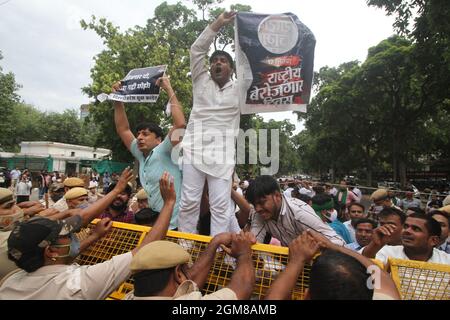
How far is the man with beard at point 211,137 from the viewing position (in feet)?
9.52

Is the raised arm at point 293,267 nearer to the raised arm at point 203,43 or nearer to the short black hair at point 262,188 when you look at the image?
the short black hair at point 262,188

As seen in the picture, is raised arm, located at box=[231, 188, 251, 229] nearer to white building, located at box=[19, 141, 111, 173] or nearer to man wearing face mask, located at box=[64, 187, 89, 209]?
man wearing face mask, located at box=[64, 187, 89, 209]

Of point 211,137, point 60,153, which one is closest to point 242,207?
point 211,137

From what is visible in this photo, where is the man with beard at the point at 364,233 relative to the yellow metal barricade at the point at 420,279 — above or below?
below

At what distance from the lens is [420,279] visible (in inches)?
→ 67.6

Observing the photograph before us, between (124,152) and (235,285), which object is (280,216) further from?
(124,152)

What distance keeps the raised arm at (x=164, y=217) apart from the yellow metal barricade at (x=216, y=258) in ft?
0.50

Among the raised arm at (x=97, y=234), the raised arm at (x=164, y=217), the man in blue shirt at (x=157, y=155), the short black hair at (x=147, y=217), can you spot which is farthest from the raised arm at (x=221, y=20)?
the raised arm at (x=97, y=234)

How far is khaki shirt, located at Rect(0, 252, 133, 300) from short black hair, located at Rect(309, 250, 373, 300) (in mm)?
1004

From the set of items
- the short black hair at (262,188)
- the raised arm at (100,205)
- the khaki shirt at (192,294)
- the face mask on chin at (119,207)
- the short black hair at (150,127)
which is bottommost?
the khaki shirt at (192,294)

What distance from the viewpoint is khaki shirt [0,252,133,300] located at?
1.70 metres

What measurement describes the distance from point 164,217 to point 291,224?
96 centimetres

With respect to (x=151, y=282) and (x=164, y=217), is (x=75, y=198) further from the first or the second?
(x=151, y=282)
